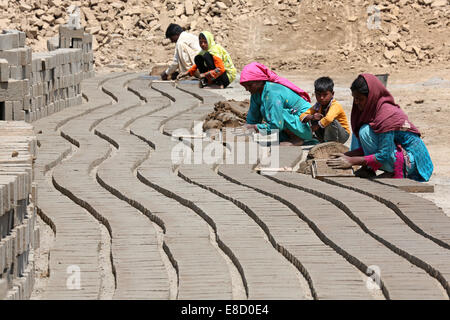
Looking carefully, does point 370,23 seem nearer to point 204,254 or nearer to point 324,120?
point 324,120

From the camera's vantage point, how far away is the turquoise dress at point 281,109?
8.85 meters

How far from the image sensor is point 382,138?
7.27 m

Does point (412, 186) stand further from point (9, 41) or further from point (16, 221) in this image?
point (9, 41)

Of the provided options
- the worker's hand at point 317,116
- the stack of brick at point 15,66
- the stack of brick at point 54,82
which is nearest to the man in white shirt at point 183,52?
the stack of brick at point 54,82

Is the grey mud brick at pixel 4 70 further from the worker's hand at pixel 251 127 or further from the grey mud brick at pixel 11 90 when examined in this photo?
the worker's hand at pixel 251 127

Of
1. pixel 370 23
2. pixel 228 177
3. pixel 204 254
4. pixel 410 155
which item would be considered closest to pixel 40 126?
pixel 228 177

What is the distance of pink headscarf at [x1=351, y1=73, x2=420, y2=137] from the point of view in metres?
7.22

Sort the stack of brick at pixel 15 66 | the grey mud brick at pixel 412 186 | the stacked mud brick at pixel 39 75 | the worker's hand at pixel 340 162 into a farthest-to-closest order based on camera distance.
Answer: the stack of brick at pixel 15 66
the stacked mud brick at pixel 39 75
the worker's hand at pixel 340 162
the grey mud brick at pixel 412 186

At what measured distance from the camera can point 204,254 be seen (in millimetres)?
5461

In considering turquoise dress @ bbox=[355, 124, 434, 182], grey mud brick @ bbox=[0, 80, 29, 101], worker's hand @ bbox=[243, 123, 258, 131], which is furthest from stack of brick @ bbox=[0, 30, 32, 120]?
turquoise dress @ bbox=[355, 124, 434, 182]

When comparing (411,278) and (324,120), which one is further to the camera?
(324,120)

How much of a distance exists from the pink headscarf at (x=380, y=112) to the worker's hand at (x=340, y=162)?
1.11 ft

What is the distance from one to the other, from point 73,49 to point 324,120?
15.8 feet

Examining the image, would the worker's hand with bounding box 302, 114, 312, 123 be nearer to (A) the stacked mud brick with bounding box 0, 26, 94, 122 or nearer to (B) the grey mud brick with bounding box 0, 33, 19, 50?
(A) the stacked mud brick with bounding box 0, 26, 94, 122
